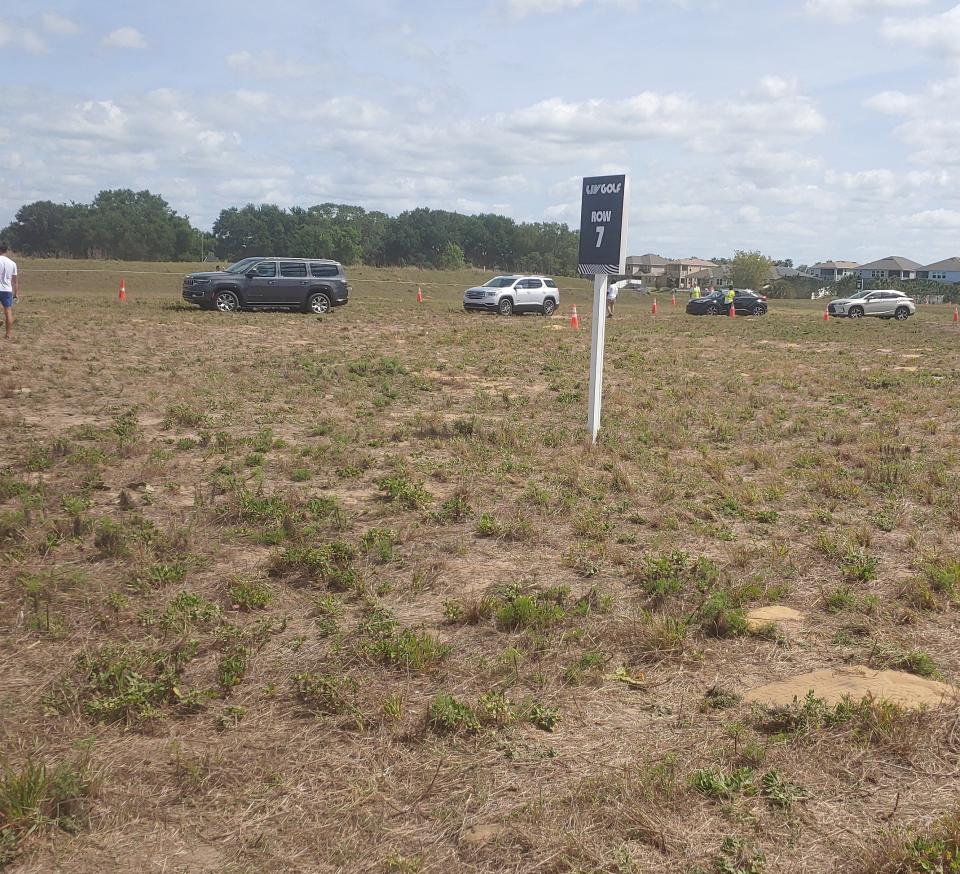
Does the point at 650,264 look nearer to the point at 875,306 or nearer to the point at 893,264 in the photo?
the point at 893,264

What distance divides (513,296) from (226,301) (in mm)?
11204

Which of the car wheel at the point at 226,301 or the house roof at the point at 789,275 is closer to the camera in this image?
the car wheel at the point at 226,301

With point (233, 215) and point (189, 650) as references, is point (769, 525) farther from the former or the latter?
point (233, 215)

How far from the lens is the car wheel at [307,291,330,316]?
92.6ft

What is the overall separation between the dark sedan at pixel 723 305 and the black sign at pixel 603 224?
32.4 metres

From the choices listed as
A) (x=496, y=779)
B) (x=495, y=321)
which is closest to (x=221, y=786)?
(x=496, y=779)

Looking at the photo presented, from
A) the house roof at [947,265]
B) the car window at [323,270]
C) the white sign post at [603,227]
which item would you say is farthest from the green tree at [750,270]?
the white sign post at [603,227]

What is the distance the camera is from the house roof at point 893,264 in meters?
138

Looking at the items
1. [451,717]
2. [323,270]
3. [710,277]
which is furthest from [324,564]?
[710,277]

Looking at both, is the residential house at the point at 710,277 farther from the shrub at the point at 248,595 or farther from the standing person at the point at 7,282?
the shrub at the point at 248,595

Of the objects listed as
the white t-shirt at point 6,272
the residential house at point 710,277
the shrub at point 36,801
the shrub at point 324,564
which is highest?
the residential house at point 710,277

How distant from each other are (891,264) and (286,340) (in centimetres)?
14219

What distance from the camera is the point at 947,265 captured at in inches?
5310

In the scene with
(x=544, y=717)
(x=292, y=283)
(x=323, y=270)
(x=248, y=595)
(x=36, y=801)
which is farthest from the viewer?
(x=323, y=270)
